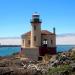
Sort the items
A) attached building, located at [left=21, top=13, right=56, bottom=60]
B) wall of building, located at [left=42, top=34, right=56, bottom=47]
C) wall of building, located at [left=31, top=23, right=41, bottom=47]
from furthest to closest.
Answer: wall of building, located at [left=42, top=34, right=56, bottom=47] < wall of building, located at [left=31, top=23, right=41, bottom=47] < attached building, located at [left=21, top=13, right=56, bottom=60]

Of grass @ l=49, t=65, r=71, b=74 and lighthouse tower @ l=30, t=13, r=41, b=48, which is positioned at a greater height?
lighthouse tower @ l=30, t=13, r=41, b=48

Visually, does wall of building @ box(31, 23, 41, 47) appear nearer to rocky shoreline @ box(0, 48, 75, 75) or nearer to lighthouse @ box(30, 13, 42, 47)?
lighthouse @ box(30, 13, 42, 47)

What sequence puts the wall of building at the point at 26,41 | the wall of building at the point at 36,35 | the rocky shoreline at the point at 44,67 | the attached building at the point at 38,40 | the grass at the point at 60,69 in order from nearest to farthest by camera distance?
the grass at the point at 60,69
the rocky shoreline at the point at 44,67
the attached building at the point at 38,40
the wall of building at the point at 36,35
the wall of building at the point at 26,41

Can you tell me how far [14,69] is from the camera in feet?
122

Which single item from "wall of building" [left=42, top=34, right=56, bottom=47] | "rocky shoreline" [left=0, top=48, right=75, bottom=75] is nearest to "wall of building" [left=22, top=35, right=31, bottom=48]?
"wall of building" [left=42, top=34, right=56, bottom=47]

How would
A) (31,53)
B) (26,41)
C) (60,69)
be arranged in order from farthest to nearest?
(26,41), (31,53), (60,69)

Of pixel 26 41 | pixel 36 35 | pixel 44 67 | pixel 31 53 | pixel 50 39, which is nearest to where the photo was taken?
pixel 44 67

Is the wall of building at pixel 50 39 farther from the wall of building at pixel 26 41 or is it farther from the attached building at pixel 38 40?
the wall of building at pixel 26 41

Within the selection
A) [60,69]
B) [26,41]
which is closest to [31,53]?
[26,41]

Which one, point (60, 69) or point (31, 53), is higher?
point (31, 53)

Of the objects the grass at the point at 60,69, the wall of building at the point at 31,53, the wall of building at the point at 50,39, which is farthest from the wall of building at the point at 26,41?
the grass at the point at 60,69

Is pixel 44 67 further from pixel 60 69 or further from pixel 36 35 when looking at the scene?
pixel 36 35

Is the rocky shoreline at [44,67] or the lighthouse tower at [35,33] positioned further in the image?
the lighthouse tower at [35,33]

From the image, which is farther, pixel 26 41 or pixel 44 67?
pixel 26 41
